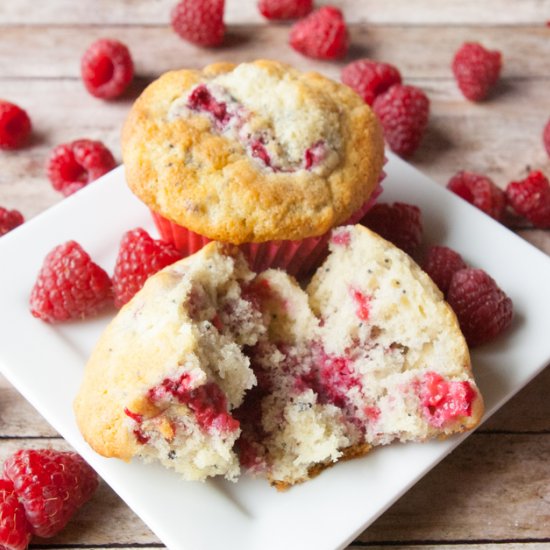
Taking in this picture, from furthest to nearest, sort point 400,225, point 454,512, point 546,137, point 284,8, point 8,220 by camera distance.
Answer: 1. point 284,8
2. point 546,137
3. point 8,220
4. point 400,225
5. point 454,512

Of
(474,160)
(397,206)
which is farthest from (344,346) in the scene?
(474,160)

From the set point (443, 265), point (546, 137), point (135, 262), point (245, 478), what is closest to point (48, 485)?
point (245, 478)

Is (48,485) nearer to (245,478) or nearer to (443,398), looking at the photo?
(245,478)

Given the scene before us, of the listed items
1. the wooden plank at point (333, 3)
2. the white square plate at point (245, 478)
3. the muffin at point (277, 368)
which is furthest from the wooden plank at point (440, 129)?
the muffin at point (277, 368)

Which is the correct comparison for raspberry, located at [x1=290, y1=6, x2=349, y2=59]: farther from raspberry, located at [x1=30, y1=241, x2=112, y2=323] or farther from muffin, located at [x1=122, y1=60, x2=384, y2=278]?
raspberry, located at [x1=30, y1=241, x2=112, y2=323]

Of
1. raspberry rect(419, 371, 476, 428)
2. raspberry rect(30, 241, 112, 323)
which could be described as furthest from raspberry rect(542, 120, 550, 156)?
raspberry rect(30, 241, 112, 323)
